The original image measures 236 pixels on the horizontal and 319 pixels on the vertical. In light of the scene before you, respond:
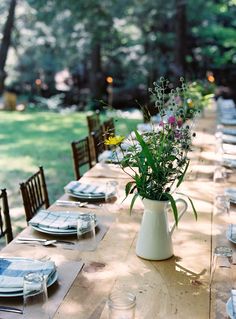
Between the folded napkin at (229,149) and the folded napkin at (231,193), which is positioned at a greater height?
the folded napkin at (231,193)

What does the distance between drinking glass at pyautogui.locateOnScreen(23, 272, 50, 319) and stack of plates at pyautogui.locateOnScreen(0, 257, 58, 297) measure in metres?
0.04

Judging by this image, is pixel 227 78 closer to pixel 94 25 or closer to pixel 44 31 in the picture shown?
pixel 94 25

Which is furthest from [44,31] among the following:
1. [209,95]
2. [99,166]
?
[99,166]

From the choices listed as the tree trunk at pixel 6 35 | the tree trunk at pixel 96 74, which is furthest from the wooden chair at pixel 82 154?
the tree trunk at pixel 96 74

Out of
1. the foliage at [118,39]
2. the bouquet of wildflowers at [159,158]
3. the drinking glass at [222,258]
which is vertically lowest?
the drinking glass at [222,258]

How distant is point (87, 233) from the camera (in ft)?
6.57

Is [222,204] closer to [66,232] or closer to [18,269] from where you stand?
[66,232]

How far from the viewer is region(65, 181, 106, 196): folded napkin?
8.26 ft

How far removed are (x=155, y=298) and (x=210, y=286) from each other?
213 mm

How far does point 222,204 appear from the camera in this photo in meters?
2.41

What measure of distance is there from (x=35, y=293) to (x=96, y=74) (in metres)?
14.9

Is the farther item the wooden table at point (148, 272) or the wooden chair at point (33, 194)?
the wooden chair at point (33, 194)

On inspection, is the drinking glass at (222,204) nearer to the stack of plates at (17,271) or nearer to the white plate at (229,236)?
the white plate at (229,236)

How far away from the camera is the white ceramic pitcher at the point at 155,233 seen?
5.72 feet
